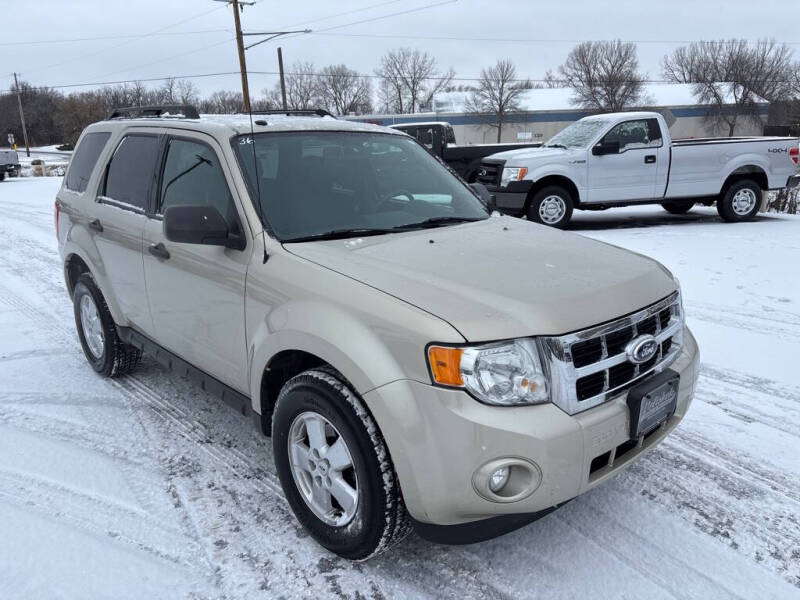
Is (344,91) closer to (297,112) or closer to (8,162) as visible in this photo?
(8,162)

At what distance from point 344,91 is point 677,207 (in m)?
79.8

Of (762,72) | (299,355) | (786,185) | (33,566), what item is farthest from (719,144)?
(762,72)

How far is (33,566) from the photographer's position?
8.74 feet

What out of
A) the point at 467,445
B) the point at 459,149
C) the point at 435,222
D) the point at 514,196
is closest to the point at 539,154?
the point at 514,196

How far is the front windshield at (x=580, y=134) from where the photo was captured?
11.4 m

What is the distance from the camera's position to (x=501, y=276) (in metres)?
2.61

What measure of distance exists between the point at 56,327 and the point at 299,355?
170 inches

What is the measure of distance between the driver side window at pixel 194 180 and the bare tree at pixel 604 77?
7177 cm

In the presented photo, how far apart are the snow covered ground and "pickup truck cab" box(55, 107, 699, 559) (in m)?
0.30

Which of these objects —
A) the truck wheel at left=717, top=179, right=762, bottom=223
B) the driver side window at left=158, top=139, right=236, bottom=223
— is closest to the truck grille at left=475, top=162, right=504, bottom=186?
the truck wheel at left=717, top=179, right=762, bottom=223

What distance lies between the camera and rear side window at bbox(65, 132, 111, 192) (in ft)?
15.3

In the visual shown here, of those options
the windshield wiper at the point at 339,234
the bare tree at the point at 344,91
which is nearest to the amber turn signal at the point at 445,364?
the windshield wiper at the point at 339,234

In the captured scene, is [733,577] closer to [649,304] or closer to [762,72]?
[649,304]

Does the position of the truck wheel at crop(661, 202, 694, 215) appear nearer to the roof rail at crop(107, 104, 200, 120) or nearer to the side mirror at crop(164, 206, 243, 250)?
the roof rail at crop(107, 104, 200, 120)
